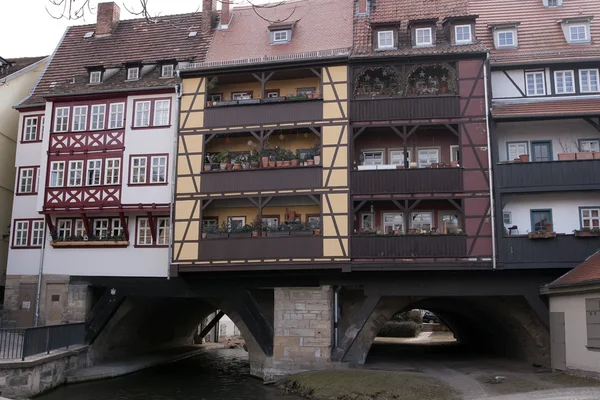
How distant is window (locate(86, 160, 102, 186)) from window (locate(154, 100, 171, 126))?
2934 millimetres

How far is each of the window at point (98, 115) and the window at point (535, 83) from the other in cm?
1703

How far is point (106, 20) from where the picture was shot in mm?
28703

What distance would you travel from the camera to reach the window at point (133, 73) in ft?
83.9

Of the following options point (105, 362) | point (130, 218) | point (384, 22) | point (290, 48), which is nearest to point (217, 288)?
point (130, 218)

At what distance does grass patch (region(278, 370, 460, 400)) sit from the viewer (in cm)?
1705

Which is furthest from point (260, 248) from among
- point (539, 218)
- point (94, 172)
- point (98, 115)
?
point (539, 218)

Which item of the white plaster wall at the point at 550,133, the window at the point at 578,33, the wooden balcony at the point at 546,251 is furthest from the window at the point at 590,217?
the window at the point at 578,33

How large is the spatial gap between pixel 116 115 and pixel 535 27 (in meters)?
17.6

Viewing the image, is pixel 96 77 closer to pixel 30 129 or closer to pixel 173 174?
pixel 30 129

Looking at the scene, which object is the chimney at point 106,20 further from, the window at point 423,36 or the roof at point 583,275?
the roof at point 583,275

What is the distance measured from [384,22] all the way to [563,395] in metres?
14.8

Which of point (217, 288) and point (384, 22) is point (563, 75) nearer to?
point (384, 22)

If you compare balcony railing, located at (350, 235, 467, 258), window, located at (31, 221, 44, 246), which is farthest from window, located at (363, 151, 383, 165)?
window, located at (31, 221, 44, 246)

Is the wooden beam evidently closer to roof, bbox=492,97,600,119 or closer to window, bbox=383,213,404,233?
window, bbox=383,213,404,233
